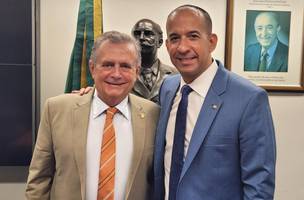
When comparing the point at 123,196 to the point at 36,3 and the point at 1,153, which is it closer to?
the point at 1,153

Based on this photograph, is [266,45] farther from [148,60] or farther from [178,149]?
[178,149]

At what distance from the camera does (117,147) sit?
4.60 feet

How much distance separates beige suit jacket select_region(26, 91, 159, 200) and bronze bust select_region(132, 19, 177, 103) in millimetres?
583

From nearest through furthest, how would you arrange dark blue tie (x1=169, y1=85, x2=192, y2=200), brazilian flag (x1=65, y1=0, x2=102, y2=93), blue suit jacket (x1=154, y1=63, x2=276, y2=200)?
blue suit jacket (x1=154, y1=63, x2=276, y2=200), dark blue tie (x1=169, y1=85, x2=192, y2=200), brazilian flag (x1=65, y1=0, x2=102, y2=93)

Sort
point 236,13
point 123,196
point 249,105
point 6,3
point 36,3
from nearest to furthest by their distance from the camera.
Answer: point 249,105, point 123,196, point 6,3, point 36,3, point 236,13

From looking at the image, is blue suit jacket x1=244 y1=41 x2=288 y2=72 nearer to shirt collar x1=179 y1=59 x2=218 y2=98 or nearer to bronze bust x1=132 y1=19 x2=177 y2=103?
bronze bust x1=132 y1=19 x2=177 y2=103

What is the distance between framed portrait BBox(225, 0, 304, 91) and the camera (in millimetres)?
2645

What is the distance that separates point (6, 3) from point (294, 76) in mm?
2127

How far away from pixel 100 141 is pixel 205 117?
42cm

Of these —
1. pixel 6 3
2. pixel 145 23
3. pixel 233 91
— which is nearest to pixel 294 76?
pixel 145 23

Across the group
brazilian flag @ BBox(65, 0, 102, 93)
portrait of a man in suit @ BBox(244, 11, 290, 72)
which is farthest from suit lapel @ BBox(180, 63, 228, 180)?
portrait of a man in suit @ BBox(244, 11, 290, 72)

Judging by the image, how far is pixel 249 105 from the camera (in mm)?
1239

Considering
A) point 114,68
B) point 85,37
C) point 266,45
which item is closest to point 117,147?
point 114,68

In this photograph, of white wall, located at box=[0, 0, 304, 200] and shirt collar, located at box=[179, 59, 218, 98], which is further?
white wall, located at box=[0, 0, 304, 200]
